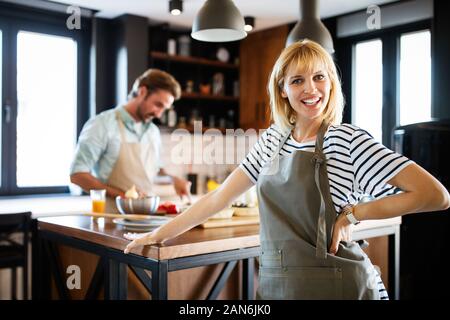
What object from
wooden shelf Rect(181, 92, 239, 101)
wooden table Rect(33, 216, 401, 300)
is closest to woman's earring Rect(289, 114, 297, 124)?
wooden table Rect(33, 216, 401, 300)

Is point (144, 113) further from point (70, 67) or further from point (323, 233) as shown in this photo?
point (323, 233)

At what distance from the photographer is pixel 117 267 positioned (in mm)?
1863

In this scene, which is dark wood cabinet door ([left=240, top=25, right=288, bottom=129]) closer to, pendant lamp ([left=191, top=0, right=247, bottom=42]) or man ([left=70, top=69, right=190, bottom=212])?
man ([left=70, top=69, right=190, bottom=212])

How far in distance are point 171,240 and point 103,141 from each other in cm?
150

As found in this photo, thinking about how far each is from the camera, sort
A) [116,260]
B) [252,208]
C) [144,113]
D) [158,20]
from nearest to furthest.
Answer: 1. [116,260]
2. [252,208]
3. [144,113]
4. [158,20]

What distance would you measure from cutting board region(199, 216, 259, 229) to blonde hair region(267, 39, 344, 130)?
0.76 m

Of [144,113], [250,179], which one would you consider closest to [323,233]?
[250,179]

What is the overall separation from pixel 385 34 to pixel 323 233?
3.54m

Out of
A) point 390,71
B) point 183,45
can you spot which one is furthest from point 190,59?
point 390,71

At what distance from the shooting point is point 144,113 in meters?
3.20

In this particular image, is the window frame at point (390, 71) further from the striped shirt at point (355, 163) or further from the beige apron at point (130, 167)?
the striped shirt at point (355, 163)

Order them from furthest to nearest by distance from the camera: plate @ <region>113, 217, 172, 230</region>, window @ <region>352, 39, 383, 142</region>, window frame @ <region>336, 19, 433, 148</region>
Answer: window @ <region>352, 39, 383, 142</region>, window frame @ <region>336, 19, 433, 148</region>, plate @ <region>113, 217, 172, 230</region>

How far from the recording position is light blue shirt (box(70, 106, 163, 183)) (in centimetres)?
298
